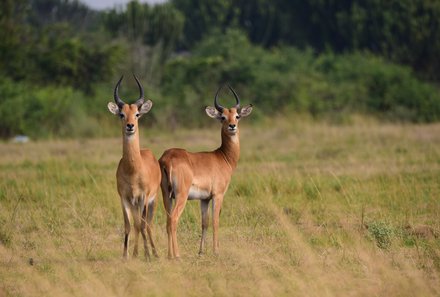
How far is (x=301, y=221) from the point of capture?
10062mm

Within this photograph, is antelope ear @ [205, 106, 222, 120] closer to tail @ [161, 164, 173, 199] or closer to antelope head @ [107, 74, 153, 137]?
antelope head @ [107, 74, 153, 137]

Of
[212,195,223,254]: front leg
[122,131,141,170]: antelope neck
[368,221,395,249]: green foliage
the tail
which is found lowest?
[368,221,395,249]: green foliage

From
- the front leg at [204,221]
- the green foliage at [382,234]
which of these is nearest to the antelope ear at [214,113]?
the front leg at [204,221]

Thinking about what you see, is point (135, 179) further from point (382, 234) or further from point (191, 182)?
point (382, 234)

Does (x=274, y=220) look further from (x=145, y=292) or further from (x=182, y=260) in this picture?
(x=145, y=292)

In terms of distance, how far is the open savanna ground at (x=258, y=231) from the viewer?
22.9 ft

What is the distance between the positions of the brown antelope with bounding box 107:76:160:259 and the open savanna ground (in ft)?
1.17

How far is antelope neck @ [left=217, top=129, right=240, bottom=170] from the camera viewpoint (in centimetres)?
939

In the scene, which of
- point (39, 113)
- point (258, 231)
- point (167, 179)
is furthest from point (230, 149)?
point (39, 113)

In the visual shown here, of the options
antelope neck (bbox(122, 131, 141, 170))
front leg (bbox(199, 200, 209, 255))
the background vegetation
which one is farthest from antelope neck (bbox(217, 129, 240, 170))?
the background vegetation

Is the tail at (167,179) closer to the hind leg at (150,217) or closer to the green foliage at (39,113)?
the hind leg at (150,217)

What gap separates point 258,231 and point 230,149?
2.94 ft

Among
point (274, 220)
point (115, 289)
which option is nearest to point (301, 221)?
point (274, 220)

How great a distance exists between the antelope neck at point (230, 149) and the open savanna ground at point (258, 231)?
2.41 ft
